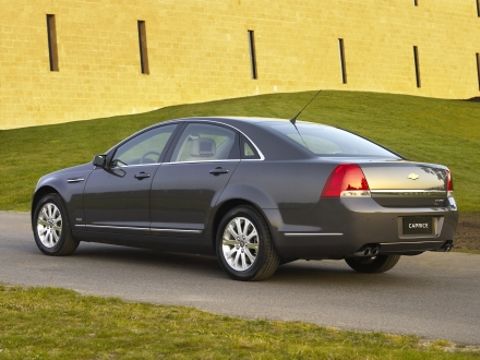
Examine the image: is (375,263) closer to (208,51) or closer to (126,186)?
(126,186)

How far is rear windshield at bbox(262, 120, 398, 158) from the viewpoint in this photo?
9945 millimetres

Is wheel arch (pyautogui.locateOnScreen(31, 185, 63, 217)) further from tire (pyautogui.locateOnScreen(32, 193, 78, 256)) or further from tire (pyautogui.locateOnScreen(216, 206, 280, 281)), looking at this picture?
tire (pyautogui.locateOnScreen(216, 206, 280, 281))

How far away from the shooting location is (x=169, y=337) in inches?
260

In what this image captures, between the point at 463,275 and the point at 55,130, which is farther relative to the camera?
the point at 55,130

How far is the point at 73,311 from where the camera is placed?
7.63 m

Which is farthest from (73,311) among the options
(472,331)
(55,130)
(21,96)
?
(21,96)

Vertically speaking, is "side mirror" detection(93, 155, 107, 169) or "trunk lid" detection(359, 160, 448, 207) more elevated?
"side mirror" detection(93, 155, 107, 169)

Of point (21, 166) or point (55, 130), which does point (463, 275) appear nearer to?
point (21, 166)

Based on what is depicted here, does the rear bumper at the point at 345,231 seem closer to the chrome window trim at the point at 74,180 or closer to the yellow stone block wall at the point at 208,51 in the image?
the chrome window trim at the point at 74,180

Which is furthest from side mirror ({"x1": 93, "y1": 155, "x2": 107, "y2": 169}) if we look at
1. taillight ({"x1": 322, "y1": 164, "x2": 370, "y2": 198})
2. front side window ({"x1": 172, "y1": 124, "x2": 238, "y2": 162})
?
taillight ({"x1": 322, "y1": 164, "x2": 370, "y2": 198})

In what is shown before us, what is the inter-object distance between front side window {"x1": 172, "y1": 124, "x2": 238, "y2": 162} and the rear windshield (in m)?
0.41

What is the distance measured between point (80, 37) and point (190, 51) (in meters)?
5.71

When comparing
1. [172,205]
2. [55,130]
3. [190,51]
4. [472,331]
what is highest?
[190,51]

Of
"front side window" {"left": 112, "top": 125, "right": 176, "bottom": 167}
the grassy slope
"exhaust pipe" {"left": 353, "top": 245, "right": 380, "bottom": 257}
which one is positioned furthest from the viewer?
the grassy slope
